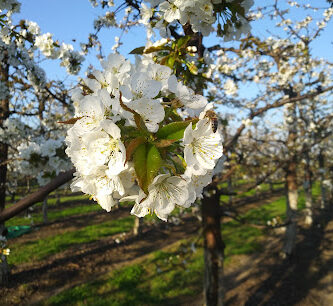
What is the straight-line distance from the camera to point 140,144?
0.83 m

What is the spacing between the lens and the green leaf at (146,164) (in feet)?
2.56

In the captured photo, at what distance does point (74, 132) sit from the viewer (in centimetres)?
88

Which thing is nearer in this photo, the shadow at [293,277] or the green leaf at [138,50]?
the green leaf at [138,50]

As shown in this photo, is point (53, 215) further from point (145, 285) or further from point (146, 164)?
point (146, 164)

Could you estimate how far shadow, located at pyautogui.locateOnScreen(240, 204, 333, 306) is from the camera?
19.4ft

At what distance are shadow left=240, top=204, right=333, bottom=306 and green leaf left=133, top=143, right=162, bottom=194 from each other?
6.05m

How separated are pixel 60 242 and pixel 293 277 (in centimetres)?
726

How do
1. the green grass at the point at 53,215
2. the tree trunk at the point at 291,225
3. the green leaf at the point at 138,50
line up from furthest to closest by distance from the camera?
the green grass at the point at 53,215, the tree trunk at the point at 291,225, the green leaf at the point at 138,50

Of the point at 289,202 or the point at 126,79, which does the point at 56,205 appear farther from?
the point at 126,79

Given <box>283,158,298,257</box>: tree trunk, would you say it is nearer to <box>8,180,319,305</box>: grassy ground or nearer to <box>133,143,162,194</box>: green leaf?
<box>8,180,319,305</box>: grassy ground

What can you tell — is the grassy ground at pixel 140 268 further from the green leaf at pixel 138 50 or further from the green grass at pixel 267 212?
the green leaf at pixel 138 50

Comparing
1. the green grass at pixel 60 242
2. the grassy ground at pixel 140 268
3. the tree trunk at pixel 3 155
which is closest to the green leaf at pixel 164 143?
the grassy ground at pixel 140 268

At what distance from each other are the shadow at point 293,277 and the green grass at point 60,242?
5389 mm

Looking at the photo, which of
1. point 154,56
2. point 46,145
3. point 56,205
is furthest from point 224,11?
point 56,205
